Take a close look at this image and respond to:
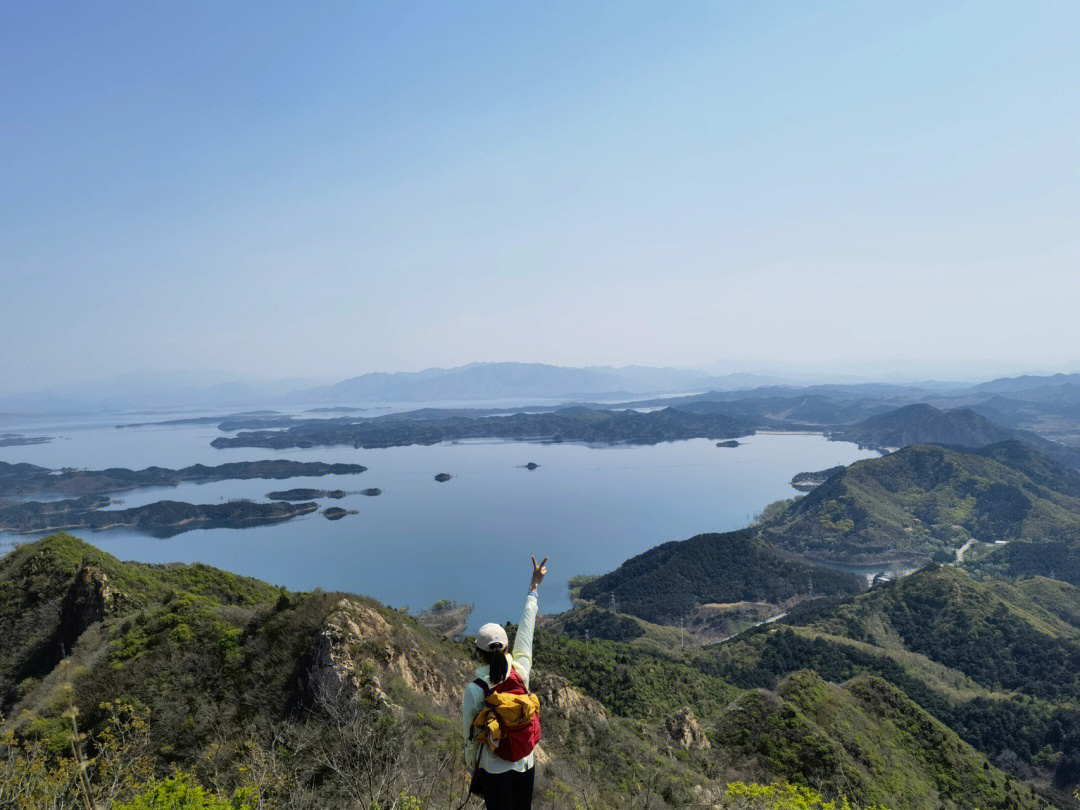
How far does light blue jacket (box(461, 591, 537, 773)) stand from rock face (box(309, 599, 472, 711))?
44.0ft

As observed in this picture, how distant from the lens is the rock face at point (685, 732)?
22.6m

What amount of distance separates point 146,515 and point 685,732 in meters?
118

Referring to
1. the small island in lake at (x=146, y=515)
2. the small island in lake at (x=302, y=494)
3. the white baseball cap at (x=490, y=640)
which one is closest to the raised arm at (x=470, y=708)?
the white baseball cap at (x=490, y=640)

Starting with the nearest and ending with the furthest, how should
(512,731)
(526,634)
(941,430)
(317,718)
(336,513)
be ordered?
(512,731), (526,634), (317,718), (336,513), (941,430)

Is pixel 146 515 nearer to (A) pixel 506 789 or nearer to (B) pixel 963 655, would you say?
(B) pixel 963 655

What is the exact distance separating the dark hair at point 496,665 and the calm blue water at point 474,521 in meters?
64.8

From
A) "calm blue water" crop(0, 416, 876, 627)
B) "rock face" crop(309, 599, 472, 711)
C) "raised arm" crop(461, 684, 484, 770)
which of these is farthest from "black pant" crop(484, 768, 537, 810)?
"calm blue water" crop(0, 416, 876, 627)

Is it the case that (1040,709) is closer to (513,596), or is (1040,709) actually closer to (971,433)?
(513,596)

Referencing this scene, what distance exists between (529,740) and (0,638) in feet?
96.9

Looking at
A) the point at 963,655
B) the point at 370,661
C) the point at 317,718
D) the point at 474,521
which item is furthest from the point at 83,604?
the point at 474,521

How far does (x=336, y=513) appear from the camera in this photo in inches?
4449

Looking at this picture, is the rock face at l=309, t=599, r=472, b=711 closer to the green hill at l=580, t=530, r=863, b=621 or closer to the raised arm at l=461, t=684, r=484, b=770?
the raised arm at l=461, t=684, r=484, b=770

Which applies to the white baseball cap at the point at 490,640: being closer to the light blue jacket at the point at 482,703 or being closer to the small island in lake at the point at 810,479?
the light blue jacket at the point at 482,703

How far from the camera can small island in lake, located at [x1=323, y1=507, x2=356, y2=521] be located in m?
112
